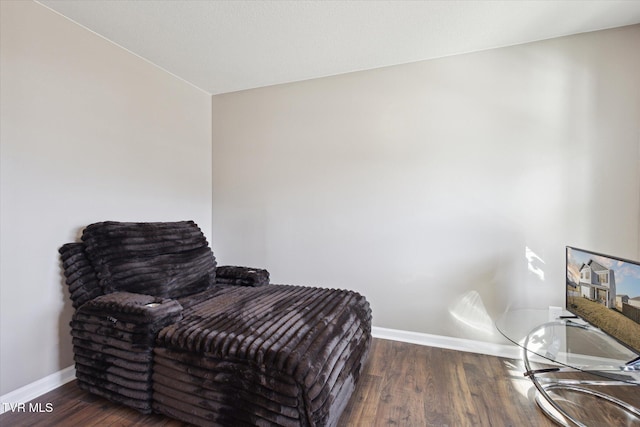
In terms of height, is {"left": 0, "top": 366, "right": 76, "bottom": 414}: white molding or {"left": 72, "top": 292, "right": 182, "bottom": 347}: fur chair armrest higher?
{"left": 72, "top": 292, "right": 182, "bottom": 347}: fur chair armrest

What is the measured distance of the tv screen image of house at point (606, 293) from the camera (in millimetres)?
1438

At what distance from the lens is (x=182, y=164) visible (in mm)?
2945

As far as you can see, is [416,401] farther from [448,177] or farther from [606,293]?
[448,177]

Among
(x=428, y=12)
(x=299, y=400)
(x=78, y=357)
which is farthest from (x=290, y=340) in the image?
(x=428, y=12)

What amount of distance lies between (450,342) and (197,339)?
2.01 metres

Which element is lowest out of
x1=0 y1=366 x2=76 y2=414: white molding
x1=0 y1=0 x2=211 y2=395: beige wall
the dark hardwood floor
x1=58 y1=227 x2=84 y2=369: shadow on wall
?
the dark hardwood floor

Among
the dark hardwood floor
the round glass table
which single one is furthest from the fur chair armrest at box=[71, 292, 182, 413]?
the round glass table

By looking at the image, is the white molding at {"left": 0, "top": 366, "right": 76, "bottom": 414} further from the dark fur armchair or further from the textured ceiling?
the textured ceiling

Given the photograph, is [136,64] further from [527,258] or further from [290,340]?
[527,258]

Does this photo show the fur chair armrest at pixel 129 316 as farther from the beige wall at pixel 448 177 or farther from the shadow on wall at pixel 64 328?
the beige wall at pixel 448 177

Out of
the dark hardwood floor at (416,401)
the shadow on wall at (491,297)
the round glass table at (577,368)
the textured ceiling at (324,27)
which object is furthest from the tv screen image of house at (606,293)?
the textured ceiling at (324,27)

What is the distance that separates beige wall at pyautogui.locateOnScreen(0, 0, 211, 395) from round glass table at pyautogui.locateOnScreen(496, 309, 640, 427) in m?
2.92

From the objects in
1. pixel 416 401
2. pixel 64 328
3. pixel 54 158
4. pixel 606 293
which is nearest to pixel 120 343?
pixel 64 328

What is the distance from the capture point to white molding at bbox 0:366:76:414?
1697mm
